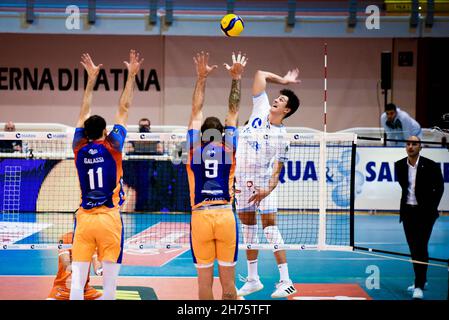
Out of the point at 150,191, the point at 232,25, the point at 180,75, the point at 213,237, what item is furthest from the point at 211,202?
the point at 180,75

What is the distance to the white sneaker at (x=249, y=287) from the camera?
8484mm

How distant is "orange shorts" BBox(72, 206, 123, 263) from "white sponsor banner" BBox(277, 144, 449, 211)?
898 centimetres

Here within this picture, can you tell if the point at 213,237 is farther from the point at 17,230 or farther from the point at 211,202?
the point at 17,230

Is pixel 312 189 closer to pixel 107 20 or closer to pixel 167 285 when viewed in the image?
pixel 167 285

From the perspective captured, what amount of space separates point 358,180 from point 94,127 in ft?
33.4

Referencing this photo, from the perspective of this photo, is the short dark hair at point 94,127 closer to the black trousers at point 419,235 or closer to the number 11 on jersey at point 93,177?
the number 11 on jersey at point 93,177

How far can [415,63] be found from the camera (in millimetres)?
20984

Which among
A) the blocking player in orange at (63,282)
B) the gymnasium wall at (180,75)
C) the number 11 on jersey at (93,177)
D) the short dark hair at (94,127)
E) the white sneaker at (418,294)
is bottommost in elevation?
the white sneaker at (418,294)

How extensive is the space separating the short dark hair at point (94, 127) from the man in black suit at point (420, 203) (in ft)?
14.0

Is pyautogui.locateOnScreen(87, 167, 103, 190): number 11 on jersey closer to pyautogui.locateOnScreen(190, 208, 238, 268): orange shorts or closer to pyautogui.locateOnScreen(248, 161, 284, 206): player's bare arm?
pyautogui.locateOnScreen(190, 208, 238, 268): orange shorts

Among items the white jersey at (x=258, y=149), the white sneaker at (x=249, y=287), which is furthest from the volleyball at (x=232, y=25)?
the white sneaker at (x=249, y=287)

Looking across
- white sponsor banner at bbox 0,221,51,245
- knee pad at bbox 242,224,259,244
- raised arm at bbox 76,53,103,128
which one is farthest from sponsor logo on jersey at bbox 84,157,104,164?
white sponsor banner at bbox 0,221,51,245

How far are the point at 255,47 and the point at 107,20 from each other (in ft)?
16.4
